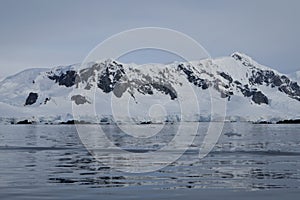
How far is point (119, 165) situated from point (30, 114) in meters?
163

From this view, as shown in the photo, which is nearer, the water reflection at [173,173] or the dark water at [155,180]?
the dark water at [155,180]

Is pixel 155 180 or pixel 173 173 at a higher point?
pixel 173 173

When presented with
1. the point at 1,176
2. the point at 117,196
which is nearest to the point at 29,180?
the point at 1,176

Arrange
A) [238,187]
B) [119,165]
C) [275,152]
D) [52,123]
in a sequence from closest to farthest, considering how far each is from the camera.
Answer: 1. [238,187]
2. [119,165]
3. [275,152]
4. [52,123]

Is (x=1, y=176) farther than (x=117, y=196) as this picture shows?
Yes

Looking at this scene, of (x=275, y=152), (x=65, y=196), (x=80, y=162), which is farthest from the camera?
(x=275, y=152)

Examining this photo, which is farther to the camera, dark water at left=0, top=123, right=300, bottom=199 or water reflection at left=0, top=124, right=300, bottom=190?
water reflection at left=0, top=124, right=300, bottom=190

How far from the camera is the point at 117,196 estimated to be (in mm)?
12922

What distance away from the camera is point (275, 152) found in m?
28.0

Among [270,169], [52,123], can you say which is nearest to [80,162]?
[270,169]

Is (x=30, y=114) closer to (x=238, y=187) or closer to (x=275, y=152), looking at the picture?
(x=275, y=152)

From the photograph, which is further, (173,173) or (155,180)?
(173,173)

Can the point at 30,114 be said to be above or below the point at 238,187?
above

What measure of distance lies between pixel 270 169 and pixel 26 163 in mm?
10340
